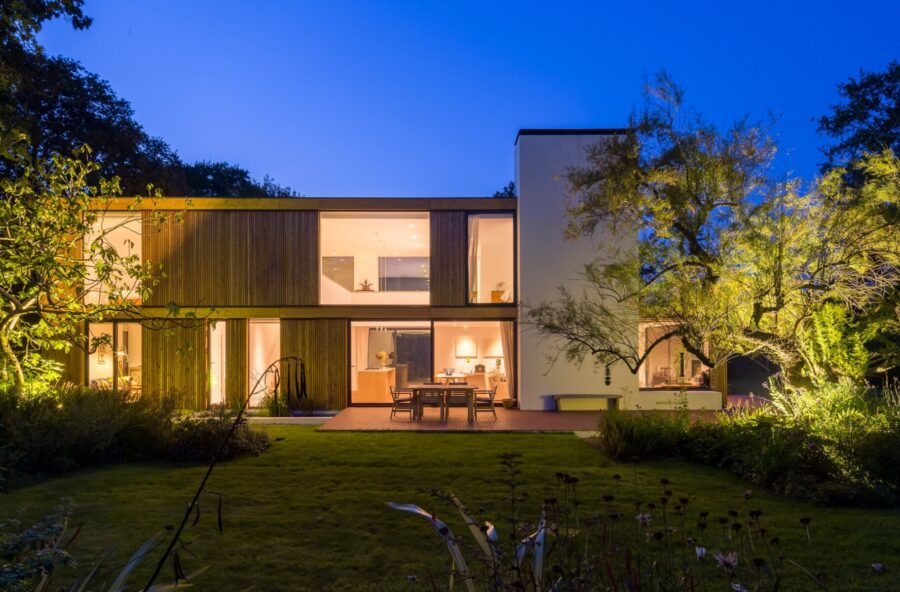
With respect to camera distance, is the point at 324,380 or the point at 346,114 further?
the point at 346,114

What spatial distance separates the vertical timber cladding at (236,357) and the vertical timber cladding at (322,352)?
98cm

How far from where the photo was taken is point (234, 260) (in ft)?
46.4

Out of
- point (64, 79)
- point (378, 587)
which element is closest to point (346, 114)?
point (64, 79)

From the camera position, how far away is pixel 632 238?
12.9 meters

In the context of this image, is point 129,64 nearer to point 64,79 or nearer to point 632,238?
point 64,79

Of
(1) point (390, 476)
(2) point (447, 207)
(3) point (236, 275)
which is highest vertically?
(2) point (447, 207)

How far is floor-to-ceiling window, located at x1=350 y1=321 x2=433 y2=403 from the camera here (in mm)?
14539

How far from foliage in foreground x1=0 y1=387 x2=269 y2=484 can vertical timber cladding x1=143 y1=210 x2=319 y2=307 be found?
511cm

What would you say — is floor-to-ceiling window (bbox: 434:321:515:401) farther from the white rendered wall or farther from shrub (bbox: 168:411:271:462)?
shrub (bbox: 168:411:271:462)

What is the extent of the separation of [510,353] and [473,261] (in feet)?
8.32

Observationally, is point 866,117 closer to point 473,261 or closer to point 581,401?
point 581,401

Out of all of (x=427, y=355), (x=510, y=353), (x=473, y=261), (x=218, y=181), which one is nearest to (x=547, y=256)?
(x=473, y=261)

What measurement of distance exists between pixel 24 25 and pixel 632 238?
1117 centimetres

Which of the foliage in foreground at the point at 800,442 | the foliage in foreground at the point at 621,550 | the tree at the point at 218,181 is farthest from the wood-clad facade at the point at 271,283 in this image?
the tree at the point at 218,181
